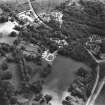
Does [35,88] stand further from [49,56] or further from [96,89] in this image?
[96,89]

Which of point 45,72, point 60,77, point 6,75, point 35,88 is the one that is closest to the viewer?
point 35,88

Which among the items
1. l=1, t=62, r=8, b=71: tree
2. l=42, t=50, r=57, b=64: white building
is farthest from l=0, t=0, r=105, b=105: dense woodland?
l=42, t=50, r=57, b=64: white building

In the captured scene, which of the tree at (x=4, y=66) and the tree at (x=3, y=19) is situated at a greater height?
the tree at (x=3, y=19)

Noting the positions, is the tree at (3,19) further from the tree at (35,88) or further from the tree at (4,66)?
the tree at (35,88)

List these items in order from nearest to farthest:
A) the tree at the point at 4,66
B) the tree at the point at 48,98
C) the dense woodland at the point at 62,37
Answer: the tree at the point at 48,98, the dense woodland at the point at 62,37, the tree at the point at 4,66

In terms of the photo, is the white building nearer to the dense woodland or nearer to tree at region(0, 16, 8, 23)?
the dense woodland

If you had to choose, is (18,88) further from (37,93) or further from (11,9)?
(11,9)

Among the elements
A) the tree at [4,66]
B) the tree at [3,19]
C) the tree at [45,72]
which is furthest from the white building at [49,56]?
the tree at [3,19]

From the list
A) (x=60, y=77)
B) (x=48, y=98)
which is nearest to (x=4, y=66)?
(x=48, y=98)

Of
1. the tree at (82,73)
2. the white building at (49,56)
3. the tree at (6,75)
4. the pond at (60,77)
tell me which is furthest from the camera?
the white building at (49,56)
